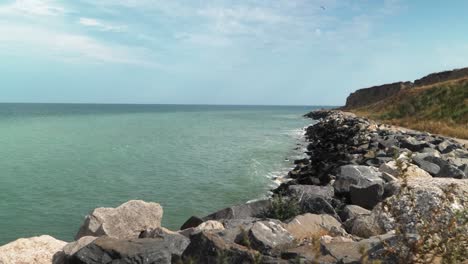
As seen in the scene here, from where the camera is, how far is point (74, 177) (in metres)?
22.5

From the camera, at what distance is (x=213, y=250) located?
18.8ft

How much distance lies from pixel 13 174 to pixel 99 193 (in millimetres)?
7128

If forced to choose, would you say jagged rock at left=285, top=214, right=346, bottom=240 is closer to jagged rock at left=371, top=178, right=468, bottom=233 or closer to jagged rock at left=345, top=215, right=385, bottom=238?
jagged rock at left=345, top=215, right=385, bottom=238

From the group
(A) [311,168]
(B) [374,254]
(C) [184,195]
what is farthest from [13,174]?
(B) [374,254]

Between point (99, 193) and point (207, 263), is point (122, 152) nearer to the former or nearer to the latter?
A: point (99, 193)

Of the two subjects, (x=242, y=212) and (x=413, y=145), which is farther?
(x=413, y=145)

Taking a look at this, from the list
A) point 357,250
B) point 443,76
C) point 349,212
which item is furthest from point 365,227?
point 443,76

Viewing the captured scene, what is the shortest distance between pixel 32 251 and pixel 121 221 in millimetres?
2165

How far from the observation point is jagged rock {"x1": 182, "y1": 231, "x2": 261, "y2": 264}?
5.50 metres

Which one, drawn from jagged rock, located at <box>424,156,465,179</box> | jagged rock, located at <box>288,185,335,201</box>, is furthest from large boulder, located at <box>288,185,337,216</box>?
jagged rock, located at <box>424,156,465,179</box>

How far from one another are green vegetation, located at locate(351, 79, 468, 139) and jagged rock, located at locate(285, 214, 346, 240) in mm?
23076

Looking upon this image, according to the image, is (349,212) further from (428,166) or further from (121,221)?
(428,166)

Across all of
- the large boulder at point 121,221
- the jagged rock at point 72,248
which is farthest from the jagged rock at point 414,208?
the large boulder at point 121,221

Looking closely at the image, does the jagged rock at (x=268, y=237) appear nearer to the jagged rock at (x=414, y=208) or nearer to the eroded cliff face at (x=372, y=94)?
the jagged rock at (x=414, y=208)
